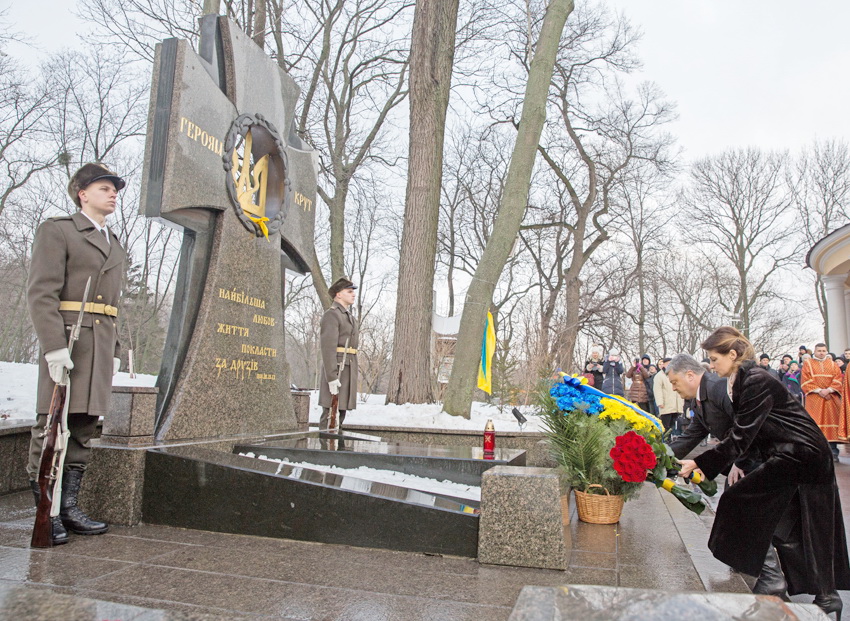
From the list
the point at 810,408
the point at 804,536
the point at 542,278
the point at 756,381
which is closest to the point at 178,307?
the point at 756,381

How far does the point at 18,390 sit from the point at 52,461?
9.31 metres

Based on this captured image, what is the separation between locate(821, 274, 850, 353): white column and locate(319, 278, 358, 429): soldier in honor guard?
1778cm

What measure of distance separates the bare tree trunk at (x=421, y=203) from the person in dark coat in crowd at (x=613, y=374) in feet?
19.2

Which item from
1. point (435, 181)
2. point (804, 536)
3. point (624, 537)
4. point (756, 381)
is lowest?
point (624, 537)

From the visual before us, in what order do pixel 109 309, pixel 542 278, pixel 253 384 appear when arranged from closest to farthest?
pixel 109 309 → pixel 253 384 → pixel 542 278

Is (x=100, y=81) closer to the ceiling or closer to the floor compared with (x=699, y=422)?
closer to the ceiling

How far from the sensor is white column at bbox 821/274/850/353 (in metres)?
20.3

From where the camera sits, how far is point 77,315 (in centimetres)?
425

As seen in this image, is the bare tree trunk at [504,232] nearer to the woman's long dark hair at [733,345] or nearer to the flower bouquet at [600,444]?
the flower bouquet at [600,444]

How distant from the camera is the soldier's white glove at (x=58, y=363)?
3.95 meters

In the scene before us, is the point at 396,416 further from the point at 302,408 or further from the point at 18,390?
the point at 18,390

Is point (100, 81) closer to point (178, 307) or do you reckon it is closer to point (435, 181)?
point (435, 181)

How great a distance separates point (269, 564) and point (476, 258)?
99.3 ft

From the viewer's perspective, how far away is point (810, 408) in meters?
11.6
